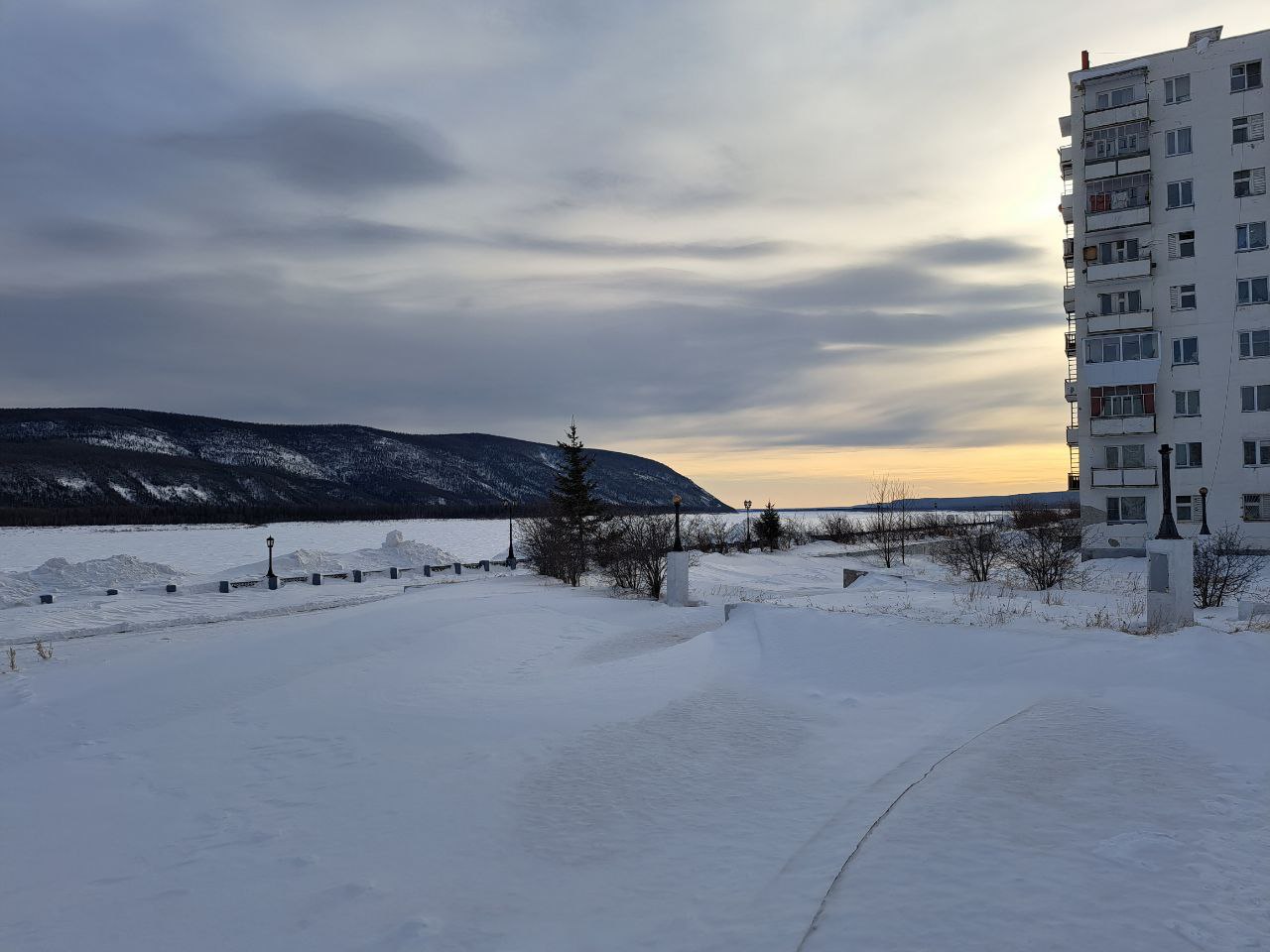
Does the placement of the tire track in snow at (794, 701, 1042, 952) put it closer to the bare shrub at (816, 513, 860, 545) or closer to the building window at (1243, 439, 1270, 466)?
the building window at (1243, 439, 1270, 466)

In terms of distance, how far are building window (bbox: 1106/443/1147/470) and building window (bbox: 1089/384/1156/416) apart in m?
1.84

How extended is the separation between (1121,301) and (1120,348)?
9.55 feet

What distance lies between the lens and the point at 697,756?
848 cm

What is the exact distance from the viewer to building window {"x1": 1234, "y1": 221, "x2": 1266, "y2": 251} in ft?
129

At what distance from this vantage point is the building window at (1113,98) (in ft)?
137

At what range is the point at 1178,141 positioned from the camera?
40.8 m

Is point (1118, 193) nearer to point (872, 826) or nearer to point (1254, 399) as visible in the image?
point (1254, 399)

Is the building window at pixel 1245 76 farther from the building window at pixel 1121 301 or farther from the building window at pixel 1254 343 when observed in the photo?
the building window at pixel 1254 343

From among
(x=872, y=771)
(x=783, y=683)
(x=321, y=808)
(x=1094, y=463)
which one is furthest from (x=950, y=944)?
(x=1094, y=463)

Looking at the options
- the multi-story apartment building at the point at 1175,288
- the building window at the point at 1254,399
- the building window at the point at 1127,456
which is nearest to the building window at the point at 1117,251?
the multi-story apartment building at the point at 1175,288

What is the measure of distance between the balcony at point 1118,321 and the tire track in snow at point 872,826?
38082 mm

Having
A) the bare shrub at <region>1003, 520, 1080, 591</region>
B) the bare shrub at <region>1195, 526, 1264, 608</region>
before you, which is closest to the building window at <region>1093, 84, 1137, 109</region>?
the bare shrub at <region>1003, 520, 1080, 591</region>

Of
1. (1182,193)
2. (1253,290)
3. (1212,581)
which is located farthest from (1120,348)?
(1212,581)

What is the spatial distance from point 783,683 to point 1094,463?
3732 centimetres
